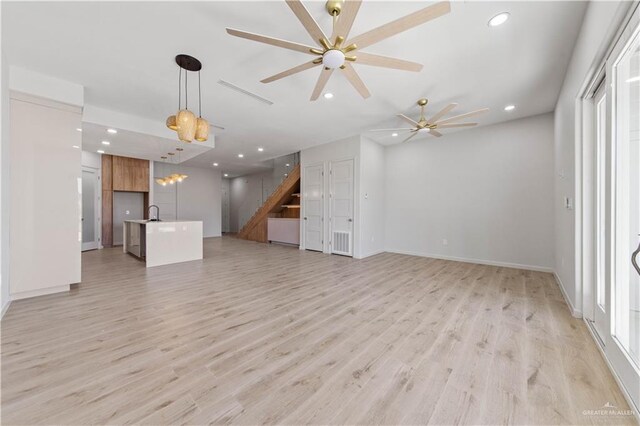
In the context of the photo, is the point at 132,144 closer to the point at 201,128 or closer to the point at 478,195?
the point at 201,128

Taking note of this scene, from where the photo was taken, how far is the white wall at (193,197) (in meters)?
9.54

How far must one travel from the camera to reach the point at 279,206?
9.08 metres

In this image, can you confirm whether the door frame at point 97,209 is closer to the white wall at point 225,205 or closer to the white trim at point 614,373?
the white wall at point 225,205

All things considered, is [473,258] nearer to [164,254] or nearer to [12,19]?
[164,254]

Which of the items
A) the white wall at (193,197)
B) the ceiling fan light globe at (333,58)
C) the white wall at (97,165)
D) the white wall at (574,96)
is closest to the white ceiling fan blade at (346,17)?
the ceiling fan light globe at (333,58)

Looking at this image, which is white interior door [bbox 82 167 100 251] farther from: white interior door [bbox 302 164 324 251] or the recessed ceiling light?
the recessed ceiling light

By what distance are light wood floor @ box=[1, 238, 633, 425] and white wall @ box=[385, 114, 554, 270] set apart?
5.40 feet

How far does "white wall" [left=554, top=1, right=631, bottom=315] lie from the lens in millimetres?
1871

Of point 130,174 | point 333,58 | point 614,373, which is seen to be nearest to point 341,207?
point 333,58

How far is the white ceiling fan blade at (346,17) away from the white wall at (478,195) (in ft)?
16.2

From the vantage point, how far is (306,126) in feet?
18.3

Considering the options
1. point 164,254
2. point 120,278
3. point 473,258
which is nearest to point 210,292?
point 120,278

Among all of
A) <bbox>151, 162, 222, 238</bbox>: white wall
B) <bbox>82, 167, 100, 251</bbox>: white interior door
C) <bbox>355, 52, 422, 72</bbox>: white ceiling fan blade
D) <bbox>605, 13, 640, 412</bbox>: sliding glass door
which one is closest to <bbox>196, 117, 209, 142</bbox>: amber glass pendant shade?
<bbox>355, 52, 422, 72</bbox>: white ceiling fan blade

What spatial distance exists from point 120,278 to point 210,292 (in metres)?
2.11
